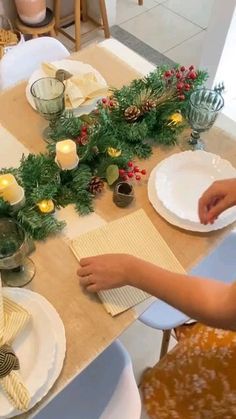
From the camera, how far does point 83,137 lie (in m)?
1.12

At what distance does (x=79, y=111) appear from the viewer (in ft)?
4.03

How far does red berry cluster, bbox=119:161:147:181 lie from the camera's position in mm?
1104

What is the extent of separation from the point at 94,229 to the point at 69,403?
0.41 metres

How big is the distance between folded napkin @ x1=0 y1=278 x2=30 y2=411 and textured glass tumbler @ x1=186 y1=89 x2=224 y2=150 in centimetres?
64

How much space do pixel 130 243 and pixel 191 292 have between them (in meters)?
0.23

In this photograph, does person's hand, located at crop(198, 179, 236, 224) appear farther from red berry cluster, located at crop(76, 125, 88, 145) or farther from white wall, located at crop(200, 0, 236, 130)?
white wall, located at crop(200, 0, 236, 130)

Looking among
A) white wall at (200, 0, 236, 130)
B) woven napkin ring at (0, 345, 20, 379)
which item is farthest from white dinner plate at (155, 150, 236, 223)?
white wall at (200, 0, 236, 130)

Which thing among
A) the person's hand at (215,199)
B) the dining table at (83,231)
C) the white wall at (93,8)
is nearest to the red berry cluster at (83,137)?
the dining table at (83,231)

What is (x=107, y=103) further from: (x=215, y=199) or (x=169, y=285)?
(x=169, y=285)

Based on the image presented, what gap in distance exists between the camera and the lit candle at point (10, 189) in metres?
0.96

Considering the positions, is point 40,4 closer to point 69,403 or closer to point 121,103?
point 121,103

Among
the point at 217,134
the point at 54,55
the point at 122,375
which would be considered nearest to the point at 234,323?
the point at 122,375

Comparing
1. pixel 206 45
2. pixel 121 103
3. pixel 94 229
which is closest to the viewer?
pixel 94 229

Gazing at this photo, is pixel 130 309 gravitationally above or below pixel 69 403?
above
